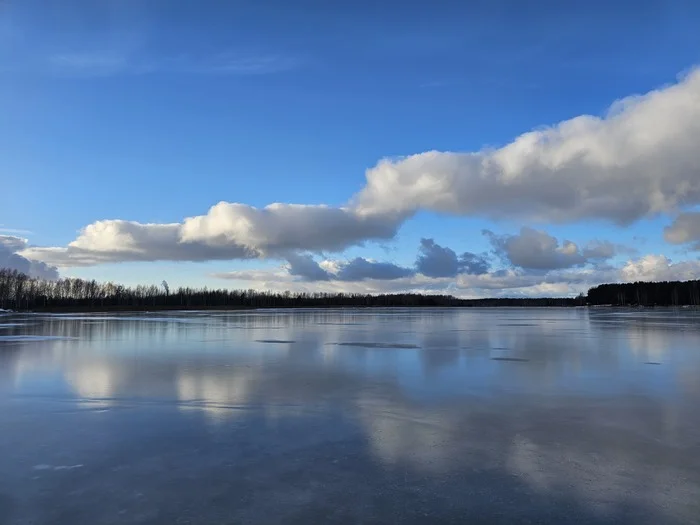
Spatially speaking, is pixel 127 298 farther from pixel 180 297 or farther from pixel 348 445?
pixel 348 445

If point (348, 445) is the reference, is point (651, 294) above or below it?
above

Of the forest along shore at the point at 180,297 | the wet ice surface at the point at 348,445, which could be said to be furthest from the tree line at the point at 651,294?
the wet ice surface at the point at 348,445

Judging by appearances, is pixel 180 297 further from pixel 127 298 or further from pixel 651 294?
pixel 651 294

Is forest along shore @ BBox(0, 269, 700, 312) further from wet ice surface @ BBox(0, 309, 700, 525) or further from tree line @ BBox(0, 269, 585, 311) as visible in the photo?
wet ice surface @ BBox(0, 309, 700, 525)

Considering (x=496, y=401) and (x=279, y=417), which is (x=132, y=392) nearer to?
(x=279, y=417)

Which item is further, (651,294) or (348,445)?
(651,294)

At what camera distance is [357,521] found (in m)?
3.32

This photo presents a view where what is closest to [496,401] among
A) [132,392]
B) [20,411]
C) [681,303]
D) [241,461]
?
[241,461]

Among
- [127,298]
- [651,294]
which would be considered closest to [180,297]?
[127,298]

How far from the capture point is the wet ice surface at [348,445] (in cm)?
357

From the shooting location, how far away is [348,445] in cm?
510

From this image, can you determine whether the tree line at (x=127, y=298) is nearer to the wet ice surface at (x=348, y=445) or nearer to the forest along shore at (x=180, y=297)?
the forest along shore at (x=180, y=297)

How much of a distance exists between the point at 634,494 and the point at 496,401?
11.7ft

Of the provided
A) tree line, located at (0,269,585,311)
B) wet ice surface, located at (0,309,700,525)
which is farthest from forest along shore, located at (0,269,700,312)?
wet ice surface, located at (0,309,700,525)
